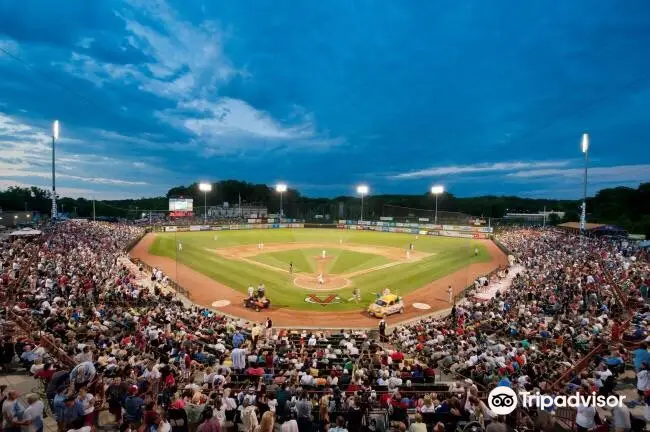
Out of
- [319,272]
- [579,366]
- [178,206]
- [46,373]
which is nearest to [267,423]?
[46,373]

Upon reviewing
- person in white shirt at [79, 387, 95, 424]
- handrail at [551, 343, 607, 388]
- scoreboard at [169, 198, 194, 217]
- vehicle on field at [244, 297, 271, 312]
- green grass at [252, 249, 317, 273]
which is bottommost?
vehicle on field at [244, 297, 271, 312]

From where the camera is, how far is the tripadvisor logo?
346 inches

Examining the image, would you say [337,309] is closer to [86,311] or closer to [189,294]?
[189,294]

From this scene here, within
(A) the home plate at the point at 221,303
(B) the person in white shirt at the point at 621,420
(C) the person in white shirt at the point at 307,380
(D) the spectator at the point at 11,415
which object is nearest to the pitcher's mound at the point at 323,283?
(A) the home plate at the point at 221,303

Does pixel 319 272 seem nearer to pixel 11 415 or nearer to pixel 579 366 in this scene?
pixel 579 366

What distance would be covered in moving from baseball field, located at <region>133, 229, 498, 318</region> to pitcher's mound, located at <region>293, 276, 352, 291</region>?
97 millimetres

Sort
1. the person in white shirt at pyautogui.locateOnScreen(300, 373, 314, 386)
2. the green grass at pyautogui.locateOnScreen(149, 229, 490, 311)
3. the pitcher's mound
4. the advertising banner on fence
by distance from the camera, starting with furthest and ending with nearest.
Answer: the advertising banner on fence < the pitcher's mound < the green grass at pyautogui.locateOnScreen(149, 229, 490, 311) < the person in white shirt at pyautogui.locateOnScreen(300, 373, 314, 386)

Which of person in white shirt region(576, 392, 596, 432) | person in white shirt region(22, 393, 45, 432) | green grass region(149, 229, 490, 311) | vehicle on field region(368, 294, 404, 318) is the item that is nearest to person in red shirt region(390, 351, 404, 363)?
person in white shirt region(576, 392, 596, 432)

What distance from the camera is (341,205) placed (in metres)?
167

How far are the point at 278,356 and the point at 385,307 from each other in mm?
11855

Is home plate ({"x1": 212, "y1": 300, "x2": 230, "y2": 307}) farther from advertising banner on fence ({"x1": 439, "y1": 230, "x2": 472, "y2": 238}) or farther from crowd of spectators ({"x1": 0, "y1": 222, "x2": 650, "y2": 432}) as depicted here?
advertising banner on fence ({"x1": 439, "y1": 230, "x2": 472, "y2": 238})

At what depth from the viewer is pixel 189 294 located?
95.4ft

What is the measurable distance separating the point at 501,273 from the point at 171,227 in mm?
71483

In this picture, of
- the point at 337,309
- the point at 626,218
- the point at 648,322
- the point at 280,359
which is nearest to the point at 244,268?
the point at 337,309
